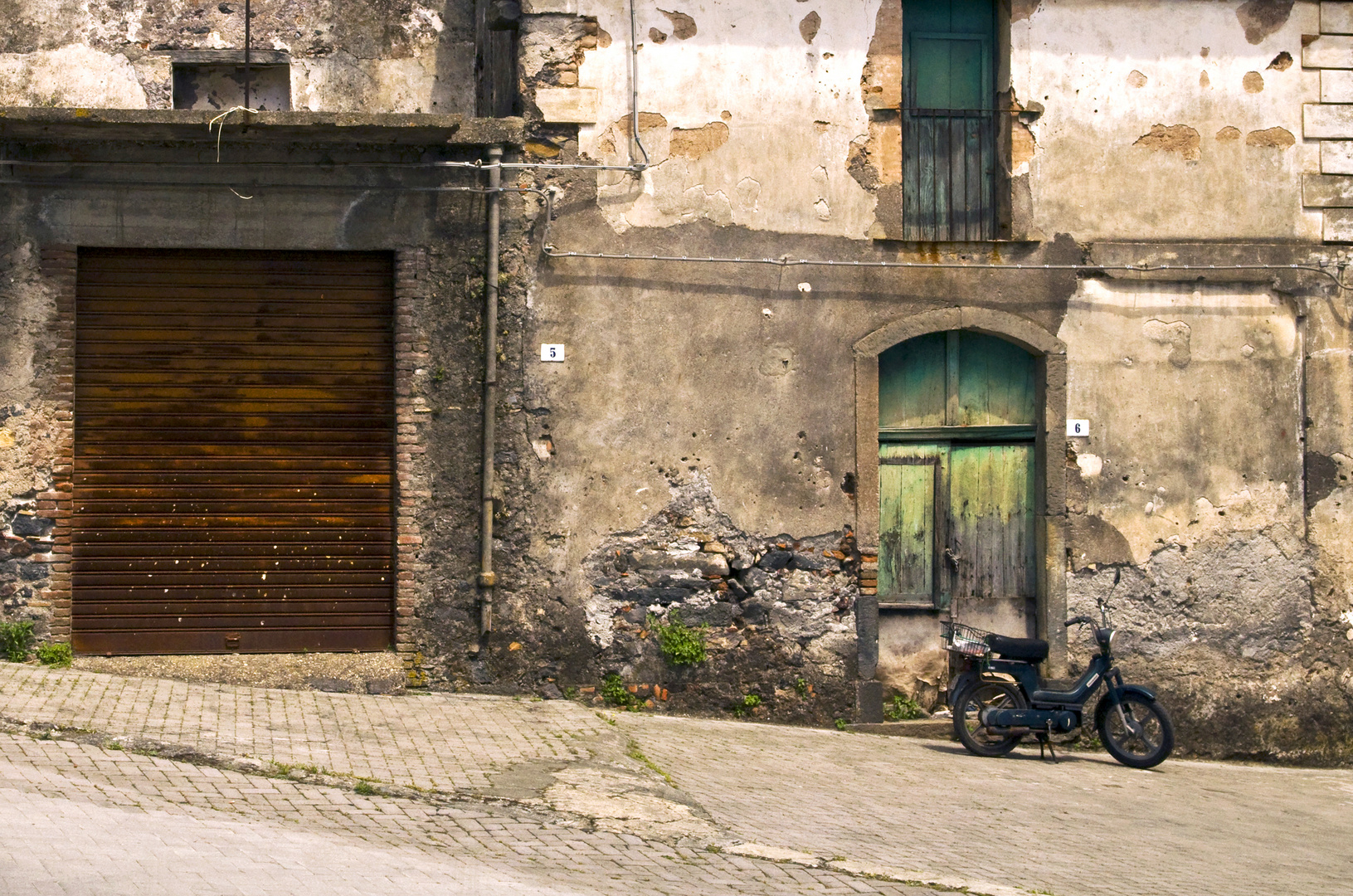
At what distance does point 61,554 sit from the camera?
31.2 feet

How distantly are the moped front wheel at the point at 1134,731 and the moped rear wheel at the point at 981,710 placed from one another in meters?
0.64

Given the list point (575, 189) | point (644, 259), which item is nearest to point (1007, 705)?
point (644, 259)

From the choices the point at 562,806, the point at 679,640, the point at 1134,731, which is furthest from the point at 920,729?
the point at 562,806

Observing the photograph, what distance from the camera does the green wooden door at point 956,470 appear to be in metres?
10.3

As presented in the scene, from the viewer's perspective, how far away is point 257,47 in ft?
33.7

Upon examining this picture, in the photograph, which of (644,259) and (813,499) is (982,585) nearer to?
(813,499)

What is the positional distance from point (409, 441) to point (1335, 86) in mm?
7606

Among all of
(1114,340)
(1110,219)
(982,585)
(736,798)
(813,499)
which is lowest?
(736,798)

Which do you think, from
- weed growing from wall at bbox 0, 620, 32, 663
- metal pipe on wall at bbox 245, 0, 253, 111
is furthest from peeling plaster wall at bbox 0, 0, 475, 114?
weed growing from wall at bbox 0, 620, 32, 663

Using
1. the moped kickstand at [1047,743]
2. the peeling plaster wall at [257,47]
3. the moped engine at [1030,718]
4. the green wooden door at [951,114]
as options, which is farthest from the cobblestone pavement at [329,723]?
the green wooden door at [951,114]

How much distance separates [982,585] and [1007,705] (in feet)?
3.75

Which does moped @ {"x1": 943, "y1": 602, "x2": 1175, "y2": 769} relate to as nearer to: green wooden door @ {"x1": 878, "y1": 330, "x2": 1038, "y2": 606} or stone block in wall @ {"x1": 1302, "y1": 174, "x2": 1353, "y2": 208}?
green wooden door @ {"x1": 878, "y1": 330, "x2": 1038, "y2": 606}

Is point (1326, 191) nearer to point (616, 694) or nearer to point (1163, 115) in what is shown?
point (1163, 115)

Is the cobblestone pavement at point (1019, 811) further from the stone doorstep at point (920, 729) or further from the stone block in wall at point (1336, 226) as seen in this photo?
the stone block in wall at point (1336, 226)
